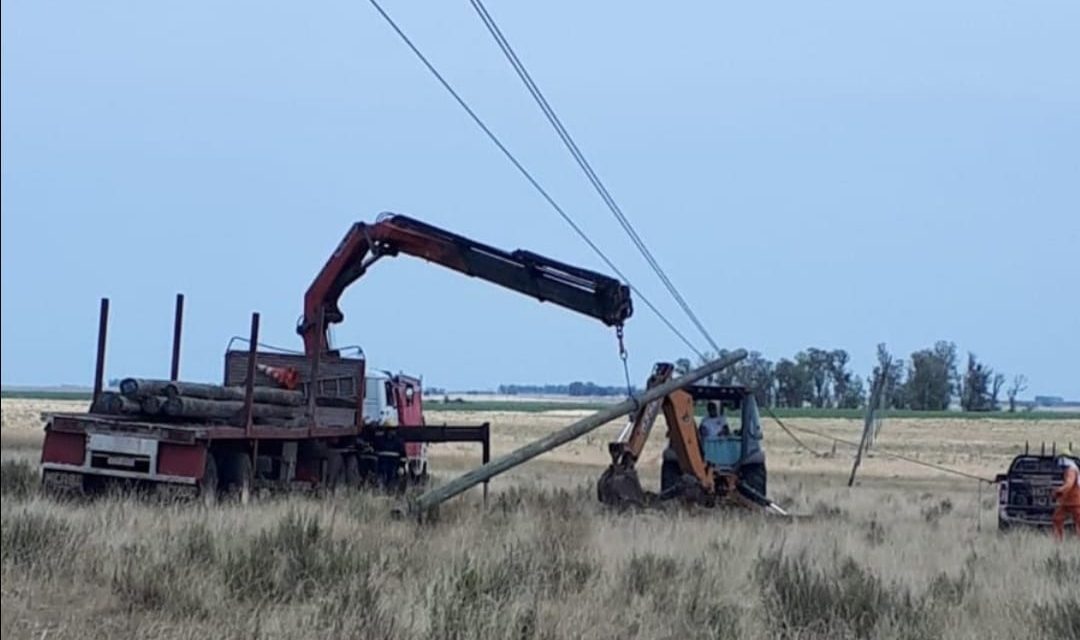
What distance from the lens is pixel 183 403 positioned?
57.3ft

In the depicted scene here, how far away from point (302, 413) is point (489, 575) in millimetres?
9595

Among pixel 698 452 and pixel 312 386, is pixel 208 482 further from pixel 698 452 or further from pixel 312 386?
pixel 698 452

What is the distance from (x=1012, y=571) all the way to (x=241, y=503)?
765cm

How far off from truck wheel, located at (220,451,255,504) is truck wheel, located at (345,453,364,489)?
3.72 m

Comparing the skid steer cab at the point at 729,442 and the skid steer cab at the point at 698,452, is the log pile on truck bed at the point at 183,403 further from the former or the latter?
the skid steer cab at the point at 729,442

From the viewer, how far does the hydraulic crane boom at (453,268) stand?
21.4 meters

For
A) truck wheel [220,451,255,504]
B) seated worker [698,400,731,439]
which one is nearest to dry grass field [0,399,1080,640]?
truck wheel [220,451,255,504]

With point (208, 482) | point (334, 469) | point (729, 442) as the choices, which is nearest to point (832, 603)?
point (208, 482)

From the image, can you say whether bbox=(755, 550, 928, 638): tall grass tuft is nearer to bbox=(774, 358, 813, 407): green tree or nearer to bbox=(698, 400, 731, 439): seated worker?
bbox=(698, 400, 731, 439): seated worker

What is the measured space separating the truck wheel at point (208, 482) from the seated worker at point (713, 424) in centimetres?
882

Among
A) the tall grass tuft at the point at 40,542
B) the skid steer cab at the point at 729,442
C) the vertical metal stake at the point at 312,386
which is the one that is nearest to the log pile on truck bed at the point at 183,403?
the vertical metal stake at the point at 312,386

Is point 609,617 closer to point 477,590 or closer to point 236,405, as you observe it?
point 477,590

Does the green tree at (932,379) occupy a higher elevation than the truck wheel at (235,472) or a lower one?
higher

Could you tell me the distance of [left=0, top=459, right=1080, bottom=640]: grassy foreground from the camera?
31.7ft
